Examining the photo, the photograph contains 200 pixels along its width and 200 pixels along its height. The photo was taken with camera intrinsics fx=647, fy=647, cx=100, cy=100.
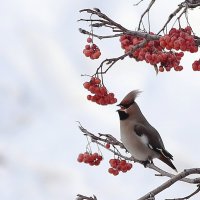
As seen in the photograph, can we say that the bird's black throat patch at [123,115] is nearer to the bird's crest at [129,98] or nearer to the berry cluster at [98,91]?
the bird's crest at [129,98]

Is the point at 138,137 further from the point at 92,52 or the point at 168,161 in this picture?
the point at 92,52

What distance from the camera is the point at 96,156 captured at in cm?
284

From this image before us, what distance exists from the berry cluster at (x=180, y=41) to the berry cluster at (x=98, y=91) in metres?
0.49

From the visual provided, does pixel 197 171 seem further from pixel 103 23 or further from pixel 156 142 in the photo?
pixel 156 142

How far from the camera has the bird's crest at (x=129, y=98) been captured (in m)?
3.18

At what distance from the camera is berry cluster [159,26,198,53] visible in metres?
1.93

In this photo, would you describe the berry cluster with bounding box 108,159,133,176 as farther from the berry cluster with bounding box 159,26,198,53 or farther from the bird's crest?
the berry cluster with bounding box 159,26,198,53

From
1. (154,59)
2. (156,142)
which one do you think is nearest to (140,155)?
(156,142)

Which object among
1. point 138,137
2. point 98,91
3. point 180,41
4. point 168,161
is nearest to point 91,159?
point 98,91

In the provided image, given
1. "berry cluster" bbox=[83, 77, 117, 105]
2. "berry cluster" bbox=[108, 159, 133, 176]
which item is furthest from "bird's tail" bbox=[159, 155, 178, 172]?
"berry cluster" bbox=[83, 77, 117, 105]

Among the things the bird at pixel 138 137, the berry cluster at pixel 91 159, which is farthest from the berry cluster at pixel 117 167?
the bird at pixel 138 137

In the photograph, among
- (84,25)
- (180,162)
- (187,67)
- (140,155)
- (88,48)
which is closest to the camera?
(88,48)

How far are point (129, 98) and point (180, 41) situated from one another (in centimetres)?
138

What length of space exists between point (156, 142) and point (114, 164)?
0.72 meters
